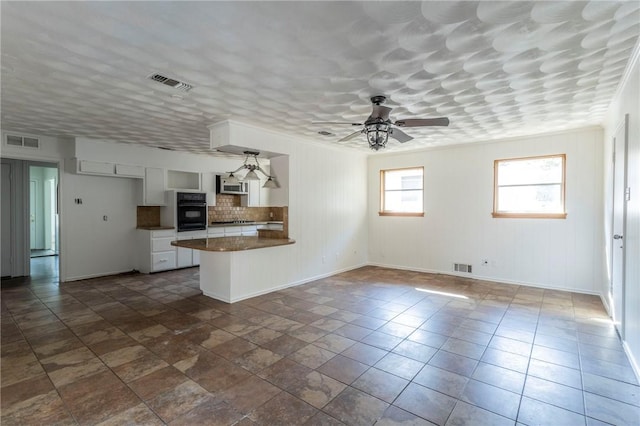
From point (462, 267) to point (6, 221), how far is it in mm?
8762

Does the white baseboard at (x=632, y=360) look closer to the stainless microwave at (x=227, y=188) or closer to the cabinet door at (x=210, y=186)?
the stainless microwave at (x=227, y=188)

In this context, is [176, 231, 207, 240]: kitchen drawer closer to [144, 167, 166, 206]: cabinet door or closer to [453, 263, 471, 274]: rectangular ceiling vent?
[144, 167, 166, 206]: cabinet door

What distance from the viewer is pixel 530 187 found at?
546cm

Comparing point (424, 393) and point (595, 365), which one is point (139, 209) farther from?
point (595, 365)

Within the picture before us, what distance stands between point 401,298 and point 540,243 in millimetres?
2688

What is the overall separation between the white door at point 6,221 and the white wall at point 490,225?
7.20 meters

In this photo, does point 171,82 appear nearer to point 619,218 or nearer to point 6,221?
point 619,218

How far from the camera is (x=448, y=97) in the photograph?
3.52 m

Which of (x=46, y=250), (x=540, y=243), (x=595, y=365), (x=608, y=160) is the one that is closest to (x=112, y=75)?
(x=595, y=365)

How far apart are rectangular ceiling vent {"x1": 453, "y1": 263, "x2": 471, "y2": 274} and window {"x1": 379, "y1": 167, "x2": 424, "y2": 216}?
1.20m

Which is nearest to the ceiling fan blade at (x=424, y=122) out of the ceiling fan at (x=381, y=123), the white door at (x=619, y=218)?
the ceiling fan at (x=381, y=123)

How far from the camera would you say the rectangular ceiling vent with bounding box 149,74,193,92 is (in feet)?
9.61

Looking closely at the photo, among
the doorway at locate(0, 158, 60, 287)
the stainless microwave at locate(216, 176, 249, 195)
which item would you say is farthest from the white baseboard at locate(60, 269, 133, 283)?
the stainless microwave at locate(216, 176, 249, 195)

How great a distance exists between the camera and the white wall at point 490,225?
495 cm
